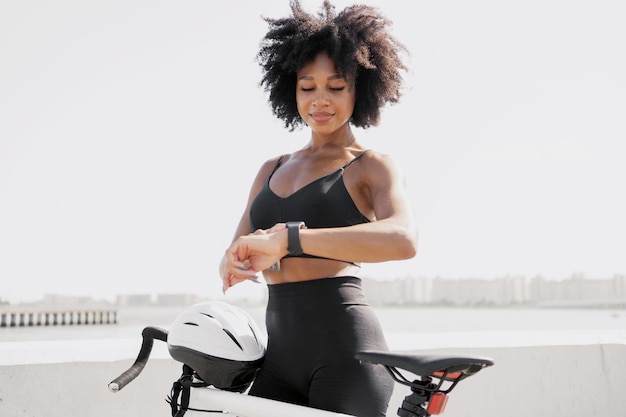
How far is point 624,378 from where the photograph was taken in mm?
4898

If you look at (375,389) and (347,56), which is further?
(347,56)

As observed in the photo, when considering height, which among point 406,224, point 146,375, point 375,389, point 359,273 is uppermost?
point 406,224

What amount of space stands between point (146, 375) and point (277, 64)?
1.74 m

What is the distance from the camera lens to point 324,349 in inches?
78.1

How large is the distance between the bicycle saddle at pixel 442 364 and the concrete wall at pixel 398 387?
6.53ft

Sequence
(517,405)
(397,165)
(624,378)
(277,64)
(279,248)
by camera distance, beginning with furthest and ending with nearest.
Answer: (624,378)
(517,405)
(277,64)
(397,165)
(279,248)

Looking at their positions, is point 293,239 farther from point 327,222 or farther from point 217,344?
point 217,344

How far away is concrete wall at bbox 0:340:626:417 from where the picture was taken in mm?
3244

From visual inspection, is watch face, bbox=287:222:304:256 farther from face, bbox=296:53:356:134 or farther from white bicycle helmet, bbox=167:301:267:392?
face, bbox=296:53:356:134

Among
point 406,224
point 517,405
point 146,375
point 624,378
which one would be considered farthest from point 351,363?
point 624,378

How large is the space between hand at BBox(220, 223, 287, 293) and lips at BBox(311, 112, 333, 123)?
52 centimetres

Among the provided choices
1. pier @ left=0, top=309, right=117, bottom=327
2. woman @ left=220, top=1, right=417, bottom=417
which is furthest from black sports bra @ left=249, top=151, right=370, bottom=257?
pier @ left=0, top=309, right=117, bottom=327

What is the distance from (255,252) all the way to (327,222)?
0.31 m

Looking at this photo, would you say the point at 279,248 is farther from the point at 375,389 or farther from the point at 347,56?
the point at 347,56
